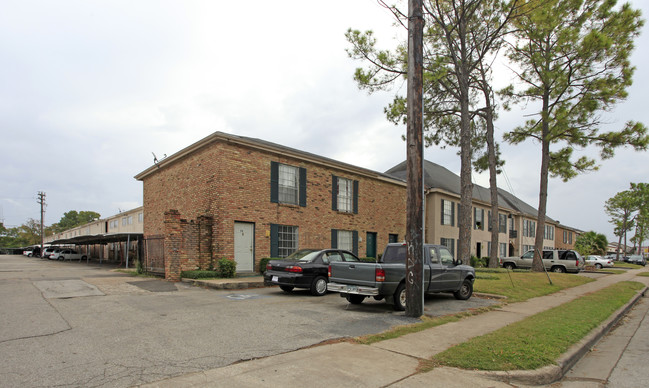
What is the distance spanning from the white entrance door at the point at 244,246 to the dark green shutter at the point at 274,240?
0.96 metres

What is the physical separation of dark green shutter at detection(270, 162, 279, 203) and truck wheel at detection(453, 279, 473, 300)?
877 cm

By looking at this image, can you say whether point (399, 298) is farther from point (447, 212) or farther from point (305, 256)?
point (447, 212)

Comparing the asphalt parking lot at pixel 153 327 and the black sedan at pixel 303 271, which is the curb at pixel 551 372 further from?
the black sedan at pixel 303 271

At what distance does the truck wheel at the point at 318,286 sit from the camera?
12.0m

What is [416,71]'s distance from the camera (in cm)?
888

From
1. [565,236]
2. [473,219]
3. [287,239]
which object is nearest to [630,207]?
[565,236]

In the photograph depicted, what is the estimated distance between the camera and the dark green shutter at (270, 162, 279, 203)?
1745cm

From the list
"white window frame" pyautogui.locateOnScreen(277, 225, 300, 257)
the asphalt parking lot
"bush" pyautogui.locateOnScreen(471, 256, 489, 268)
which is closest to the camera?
the asphalt parking lot

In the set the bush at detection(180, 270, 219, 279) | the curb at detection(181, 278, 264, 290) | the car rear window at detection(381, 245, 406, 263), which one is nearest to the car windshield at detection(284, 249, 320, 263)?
the curb at detection(181, 278, 264, 290)

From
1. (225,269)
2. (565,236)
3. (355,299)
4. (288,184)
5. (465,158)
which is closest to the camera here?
(355,299)

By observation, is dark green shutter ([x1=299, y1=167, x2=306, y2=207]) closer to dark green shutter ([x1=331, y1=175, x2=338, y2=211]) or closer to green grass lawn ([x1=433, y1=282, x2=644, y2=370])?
dark green shutter ([x1=331, y1=175, x2=338, y2=211])

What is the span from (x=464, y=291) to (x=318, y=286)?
4.50 meters

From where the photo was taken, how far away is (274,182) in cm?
1755

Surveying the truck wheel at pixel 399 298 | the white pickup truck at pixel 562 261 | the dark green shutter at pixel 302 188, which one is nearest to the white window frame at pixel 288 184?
the dark green shutter at pixel 302 188
